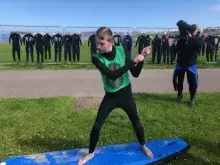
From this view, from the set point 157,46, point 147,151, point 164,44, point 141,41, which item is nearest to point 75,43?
point 141,41

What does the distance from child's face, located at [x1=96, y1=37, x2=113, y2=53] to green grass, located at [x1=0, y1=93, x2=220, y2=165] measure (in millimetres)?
2075

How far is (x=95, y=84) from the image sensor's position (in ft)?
40.1

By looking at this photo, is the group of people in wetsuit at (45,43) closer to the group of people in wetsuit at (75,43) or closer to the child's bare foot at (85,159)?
the group of people in wetsuit at (75,43)

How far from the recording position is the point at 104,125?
757cm

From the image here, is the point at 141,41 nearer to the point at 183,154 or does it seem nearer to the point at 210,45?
the point at 210,45

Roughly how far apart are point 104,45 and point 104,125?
2970mm

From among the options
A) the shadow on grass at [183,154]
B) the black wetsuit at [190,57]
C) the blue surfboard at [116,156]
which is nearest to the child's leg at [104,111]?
the blue surfboard at [116,156]

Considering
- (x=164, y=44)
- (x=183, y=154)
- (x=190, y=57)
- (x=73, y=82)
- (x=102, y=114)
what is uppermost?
(x=164, y=44)

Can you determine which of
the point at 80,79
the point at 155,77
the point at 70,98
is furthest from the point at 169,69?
the point at 70,98

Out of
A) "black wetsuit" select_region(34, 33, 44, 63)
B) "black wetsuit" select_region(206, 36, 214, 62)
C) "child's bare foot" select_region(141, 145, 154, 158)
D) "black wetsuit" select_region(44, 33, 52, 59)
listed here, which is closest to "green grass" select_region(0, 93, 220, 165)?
"child's bare foot" select_region(141, 145, 154, 158)

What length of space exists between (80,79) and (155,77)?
270 centimetres

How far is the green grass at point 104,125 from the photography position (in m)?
6.41

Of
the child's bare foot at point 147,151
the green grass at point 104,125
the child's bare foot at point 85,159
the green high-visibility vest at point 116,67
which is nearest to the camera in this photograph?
the green high-visibility vest at point 116,67

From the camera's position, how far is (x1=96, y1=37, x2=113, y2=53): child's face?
4906 mm
